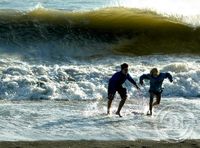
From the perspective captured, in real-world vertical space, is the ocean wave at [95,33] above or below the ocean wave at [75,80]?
above

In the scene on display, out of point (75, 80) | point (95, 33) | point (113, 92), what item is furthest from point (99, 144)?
point (95, 33)

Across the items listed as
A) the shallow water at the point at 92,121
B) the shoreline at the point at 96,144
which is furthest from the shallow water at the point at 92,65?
the shoreline at the point at 96,144

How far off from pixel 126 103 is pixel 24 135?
13.0ft

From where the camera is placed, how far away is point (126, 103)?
588 inches

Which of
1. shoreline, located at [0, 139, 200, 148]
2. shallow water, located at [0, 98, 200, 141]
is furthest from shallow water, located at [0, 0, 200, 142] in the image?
shoreline, located at [0, 139, 200, 148]

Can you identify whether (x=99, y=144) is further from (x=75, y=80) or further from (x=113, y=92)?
(x=75, y=80)

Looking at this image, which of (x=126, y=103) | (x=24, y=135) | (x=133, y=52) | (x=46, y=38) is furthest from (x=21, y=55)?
(x=24, y=135)

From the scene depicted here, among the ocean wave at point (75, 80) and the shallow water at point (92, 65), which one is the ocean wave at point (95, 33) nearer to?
the shallow water at point (92, 65)

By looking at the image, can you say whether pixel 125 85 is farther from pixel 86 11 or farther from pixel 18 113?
pixel 86 11

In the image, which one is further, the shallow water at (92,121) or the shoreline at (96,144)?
the shallow water at (92,121)

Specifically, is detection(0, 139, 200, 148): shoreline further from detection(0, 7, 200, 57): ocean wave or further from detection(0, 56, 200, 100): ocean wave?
detection(0, 7, 200, 57): ocean wave

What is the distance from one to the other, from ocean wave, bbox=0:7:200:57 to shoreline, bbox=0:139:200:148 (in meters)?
9.19

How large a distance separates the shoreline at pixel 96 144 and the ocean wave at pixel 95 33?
919cm

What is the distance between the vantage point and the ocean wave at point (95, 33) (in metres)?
20.9
